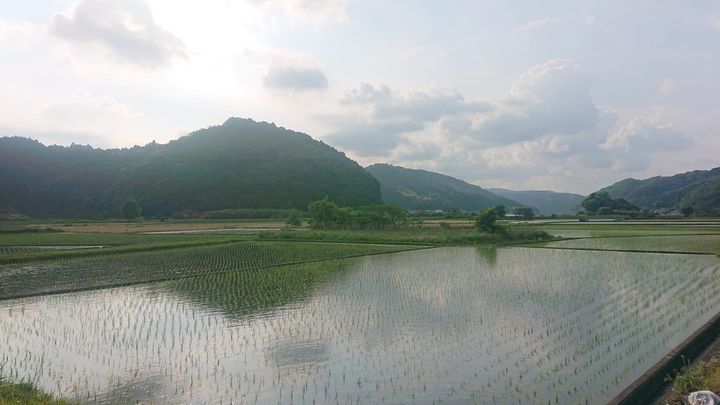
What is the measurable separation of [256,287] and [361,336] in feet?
23.8

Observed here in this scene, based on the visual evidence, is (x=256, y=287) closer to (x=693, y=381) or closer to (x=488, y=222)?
(x=693, y=381)

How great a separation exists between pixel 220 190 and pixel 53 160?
1502 inches

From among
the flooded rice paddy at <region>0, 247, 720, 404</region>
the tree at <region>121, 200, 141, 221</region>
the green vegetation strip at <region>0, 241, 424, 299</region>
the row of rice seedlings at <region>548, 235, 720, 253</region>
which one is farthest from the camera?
the tree at <region>121, 200, 141, 221</region>

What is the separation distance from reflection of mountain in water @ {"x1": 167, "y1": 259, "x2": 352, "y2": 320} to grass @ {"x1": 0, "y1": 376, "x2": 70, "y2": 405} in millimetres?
5062

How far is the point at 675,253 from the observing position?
77.7 ft

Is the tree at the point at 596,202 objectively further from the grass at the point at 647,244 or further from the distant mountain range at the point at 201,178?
the grass at the point at 647,244

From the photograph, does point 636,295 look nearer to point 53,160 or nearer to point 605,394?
point 605,394

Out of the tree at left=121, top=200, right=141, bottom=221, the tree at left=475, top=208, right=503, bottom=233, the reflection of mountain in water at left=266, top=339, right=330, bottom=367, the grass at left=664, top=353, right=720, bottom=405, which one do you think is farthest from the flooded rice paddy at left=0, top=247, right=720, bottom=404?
the tree at left=121, top=200, right=141, bottom=221

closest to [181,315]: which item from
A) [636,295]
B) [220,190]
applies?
[636,295]

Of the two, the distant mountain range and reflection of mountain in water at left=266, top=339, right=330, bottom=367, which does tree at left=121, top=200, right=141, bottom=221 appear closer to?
the distant mountain range

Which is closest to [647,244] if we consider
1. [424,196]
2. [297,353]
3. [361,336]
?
[361,336]

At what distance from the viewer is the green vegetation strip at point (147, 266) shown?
55.1 ft

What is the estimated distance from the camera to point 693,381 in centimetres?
675

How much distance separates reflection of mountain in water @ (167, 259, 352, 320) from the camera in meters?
13.0
